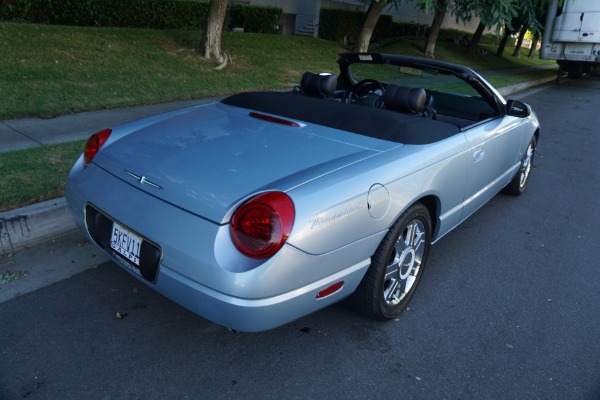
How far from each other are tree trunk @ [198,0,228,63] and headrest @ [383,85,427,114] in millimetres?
8079

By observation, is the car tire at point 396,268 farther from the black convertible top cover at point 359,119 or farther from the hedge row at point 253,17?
the hedge row at point 253,17

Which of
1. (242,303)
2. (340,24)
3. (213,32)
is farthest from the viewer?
(340,24)

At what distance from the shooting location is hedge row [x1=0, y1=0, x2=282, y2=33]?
36.8 feet

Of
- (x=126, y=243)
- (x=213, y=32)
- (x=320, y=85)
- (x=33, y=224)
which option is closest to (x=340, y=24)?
(x=213, y=32)

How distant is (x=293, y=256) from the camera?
6.97ft

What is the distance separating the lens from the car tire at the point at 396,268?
2629 mm

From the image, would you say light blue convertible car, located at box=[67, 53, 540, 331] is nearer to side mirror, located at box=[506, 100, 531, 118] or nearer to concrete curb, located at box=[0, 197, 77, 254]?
side mirror, located at box=[506, 100, 531, 118]

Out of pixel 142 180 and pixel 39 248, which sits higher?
pixel 142 180

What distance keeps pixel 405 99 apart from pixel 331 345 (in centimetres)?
177

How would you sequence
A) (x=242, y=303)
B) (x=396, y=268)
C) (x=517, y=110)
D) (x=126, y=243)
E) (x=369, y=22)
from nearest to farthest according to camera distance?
(x=242, y=303), (x=126, y=243), (x=396, y=268), (x=517, y=110), (x=369, y=22)

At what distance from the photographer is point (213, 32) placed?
10867 mm

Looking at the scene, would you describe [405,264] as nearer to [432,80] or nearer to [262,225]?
[262,225]

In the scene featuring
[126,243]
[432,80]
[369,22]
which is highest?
[369,22]

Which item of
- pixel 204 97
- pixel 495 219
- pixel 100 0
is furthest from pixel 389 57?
pixel 100 0
